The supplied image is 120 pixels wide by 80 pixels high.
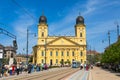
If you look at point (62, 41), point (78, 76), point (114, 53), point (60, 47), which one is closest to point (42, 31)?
point (62, 41)

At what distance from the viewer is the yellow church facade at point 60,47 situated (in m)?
153

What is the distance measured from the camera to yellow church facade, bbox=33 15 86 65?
152875 millimetres

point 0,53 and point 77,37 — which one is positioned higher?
point 77,37

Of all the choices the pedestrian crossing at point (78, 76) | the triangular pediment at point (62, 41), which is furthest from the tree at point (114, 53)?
the triangular pediment at point (62, 41)

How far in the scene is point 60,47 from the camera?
154 m

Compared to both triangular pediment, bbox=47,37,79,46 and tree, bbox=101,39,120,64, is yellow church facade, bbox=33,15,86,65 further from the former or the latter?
tree, bbox=101,39,120,64

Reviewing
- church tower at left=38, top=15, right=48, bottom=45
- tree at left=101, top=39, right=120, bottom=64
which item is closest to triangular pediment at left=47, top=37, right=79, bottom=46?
church tower at left=38, top=15, right=48, bottom=45

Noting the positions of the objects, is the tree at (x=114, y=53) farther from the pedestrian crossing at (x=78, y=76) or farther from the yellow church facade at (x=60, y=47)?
the yellow church facade at (x=60, y=47)

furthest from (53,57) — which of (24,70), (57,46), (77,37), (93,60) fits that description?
(24,70)

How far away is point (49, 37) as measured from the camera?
155 metres

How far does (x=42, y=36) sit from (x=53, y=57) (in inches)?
485

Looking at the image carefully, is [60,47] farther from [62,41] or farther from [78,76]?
[78,76]

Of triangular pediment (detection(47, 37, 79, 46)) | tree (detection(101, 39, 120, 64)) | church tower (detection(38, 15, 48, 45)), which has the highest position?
church tower (detection(38, 15, 48, 45))

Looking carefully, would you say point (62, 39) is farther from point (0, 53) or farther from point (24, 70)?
point (0, 53)
